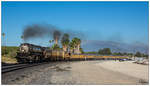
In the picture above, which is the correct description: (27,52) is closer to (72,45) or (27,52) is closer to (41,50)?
(41,50)

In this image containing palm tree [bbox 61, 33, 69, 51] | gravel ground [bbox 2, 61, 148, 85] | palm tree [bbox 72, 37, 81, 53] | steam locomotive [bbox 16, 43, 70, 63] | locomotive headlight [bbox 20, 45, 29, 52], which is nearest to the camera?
gravel ground [bbox 2, 61, 148, 85]

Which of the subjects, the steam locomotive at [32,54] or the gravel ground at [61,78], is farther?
the steam locomotive at [32,54]

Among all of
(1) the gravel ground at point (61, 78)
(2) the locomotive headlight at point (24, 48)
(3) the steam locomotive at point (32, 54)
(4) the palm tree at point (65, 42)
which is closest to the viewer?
(1) the gravel ground at point (61, 78)

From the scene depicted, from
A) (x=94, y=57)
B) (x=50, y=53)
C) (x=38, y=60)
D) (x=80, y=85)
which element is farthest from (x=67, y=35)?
(x=80, y=85)

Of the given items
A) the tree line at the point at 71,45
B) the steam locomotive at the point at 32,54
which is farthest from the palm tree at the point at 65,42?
the steam locomotive at the point at 32,54

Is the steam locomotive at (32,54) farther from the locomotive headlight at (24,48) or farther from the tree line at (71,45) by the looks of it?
the tree line at (71,45)

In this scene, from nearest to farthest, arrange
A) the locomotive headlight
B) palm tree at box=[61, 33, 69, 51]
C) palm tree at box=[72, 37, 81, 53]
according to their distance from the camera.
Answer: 1. the locomotive headlight
2. palm tree at box=[61, 33, 69, 51]
3. palm tree at box=[72, 37, 81, 53]

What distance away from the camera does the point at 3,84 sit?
12188mm

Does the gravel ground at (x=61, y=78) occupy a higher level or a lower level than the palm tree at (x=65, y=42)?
lower

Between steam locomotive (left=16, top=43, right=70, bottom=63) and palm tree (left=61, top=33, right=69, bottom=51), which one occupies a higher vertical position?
palm tree (left=61, top=33, right=69, bottom=51)

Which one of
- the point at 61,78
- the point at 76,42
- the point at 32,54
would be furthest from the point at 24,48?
the point at 76,42

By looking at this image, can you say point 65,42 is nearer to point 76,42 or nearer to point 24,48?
point 76,42

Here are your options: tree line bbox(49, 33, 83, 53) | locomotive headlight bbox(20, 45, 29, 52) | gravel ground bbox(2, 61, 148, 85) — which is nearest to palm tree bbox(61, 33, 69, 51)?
tree line bbox(49, 33, 83, 53)

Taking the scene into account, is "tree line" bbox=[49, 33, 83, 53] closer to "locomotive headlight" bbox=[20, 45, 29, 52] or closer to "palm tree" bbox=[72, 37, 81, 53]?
"palm tree" bbox=[72, 37, 81, 53]
